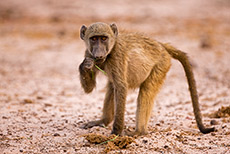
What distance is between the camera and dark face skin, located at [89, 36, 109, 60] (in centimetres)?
445

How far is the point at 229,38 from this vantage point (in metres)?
15.3

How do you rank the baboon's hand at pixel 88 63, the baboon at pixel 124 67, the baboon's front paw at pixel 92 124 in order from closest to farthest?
the baboon's hand at pixel 88 63 < the baboon at pixel 124 67 < the baboon's front paw at pixel 92 124

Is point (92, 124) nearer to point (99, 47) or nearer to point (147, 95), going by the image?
point (147, 95)

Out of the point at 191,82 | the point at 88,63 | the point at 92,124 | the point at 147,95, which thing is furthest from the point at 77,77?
the point at 88,63

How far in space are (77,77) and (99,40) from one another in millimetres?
6278

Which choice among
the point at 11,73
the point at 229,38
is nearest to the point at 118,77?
the point at 11,73

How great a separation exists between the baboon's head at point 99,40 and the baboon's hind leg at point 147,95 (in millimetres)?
1079

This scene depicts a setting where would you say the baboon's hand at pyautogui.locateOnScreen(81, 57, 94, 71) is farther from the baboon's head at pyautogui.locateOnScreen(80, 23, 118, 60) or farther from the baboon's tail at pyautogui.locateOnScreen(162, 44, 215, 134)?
the baboon's tail at pyautogui.locateOnScreen(162, 44, 215, 134)

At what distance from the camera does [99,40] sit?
15.0 ft

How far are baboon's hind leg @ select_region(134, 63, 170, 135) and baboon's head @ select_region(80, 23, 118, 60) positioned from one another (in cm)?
108

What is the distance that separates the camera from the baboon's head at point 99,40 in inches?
176

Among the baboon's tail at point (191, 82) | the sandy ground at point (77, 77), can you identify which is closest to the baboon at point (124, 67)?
the baboon's tail at point (191, 82)

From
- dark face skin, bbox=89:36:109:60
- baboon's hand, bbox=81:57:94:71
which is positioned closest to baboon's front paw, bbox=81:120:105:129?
baboon's hand, bbox=81:57:94:71

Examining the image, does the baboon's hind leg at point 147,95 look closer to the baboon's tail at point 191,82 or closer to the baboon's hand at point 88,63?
the baboon's tail at point 191,82
